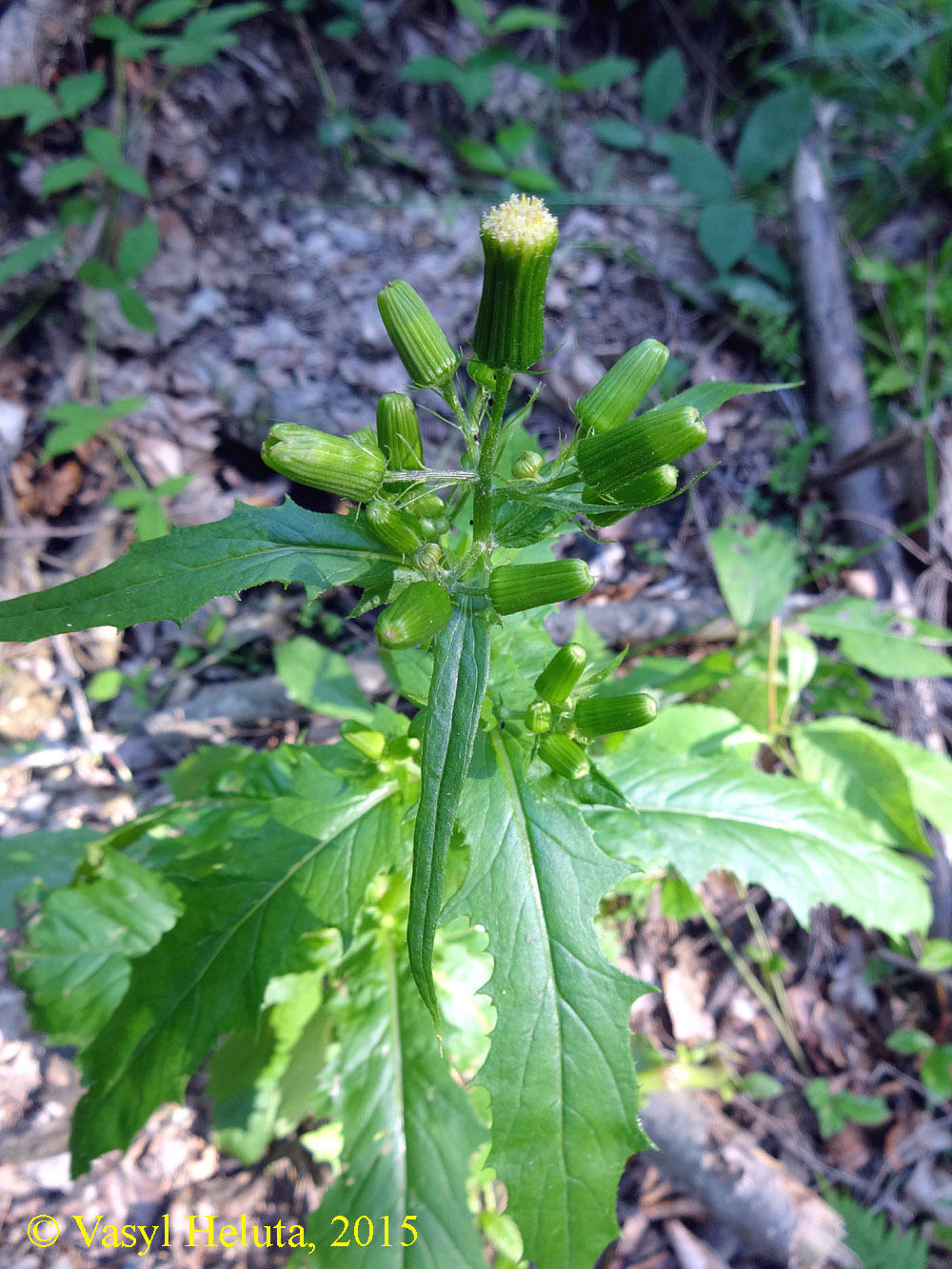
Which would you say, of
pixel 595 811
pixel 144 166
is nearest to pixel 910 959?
pixel 595 811

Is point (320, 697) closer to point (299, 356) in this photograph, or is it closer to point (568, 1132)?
point (568, 1132)

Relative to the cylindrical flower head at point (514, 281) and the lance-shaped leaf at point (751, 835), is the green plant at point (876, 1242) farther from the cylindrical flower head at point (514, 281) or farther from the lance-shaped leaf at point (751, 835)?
the cylindrical flower head at point (514, 281)

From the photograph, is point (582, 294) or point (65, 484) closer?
point (65, 484)

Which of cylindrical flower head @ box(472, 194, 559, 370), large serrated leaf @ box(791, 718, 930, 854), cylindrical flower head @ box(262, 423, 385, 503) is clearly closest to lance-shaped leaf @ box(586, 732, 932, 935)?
large serrated leaf @ box(791, 718, 930, 854)

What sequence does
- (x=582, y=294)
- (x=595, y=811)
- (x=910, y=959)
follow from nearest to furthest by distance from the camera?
(x=595, y=811) < (x=910, y=959) < (x=582, y=294)

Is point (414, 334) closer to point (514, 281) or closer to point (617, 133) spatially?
point (514, 281)

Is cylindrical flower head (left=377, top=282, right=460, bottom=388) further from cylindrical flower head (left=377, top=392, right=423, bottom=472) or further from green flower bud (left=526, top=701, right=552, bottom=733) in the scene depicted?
green flower bud (left=526, top=701, right=552, bottom=733)
